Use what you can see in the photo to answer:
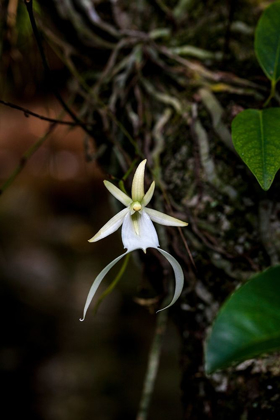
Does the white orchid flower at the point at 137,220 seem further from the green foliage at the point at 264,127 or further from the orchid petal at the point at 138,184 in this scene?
the green foliage at the point at 264,127

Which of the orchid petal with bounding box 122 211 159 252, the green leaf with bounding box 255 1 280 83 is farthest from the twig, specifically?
the green leaf with bounding box 255 1 280 83

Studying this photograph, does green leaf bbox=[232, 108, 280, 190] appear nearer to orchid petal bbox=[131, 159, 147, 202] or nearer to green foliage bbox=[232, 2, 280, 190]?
green foliage bbox=[232, 2, 280, 190]

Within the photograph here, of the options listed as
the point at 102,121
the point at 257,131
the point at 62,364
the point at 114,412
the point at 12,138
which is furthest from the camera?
the point at 12,138

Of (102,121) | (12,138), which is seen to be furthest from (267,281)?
(12,138)

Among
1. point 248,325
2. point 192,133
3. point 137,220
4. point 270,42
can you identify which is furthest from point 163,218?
point 270,42

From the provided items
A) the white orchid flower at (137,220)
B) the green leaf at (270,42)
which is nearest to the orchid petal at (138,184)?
the white orchid flower at (137,220)

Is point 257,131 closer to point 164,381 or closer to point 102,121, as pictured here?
point 102,121

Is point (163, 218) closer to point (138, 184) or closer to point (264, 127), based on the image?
point (138, 184)
